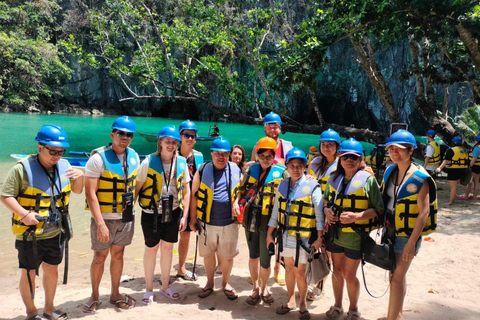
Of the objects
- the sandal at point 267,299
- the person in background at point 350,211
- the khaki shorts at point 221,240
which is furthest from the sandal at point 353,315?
the khaki shorts at point 221,240

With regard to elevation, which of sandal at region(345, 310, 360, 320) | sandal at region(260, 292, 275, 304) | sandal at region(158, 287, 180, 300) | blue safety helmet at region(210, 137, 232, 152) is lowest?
sandal at region(158, 287, 180, 300)

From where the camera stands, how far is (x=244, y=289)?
13.3 feet

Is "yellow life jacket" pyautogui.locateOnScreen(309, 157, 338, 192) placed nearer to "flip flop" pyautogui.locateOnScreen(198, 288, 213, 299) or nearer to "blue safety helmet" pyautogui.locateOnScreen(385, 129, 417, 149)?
"blue safety helmet" pyautogui.locateOnScreen(385, 129, 417, 149)

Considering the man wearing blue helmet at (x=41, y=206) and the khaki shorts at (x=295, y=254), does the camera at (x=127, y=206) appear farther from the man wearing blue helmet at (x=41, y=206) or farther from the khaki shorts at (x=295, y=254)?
the khaki shorts at (x=295, y=254)

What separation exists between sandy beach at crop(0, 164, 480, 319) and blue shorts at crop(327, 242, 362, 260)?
0.69 meters

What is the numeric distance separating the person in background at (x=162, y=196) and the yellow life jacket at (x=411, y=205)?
2.01 meters

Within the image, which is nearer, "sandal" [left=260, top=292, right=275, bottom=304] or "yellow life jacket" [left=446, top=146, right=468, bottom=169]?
A: "sandal" [left=260, top=292, right=275, bottom=304]

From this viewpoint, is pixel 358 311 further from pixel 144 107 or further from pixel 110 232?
pixel 144 107

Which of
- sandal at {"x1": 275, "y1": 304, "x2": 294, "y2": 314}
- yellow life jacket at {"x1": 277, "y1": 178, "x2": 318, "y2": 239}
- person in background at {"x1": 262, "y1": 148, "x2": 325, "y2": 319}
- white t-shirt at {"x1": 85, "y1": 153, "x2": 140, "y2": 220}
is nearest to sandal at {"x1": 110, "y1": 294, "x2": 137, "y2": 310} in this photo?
white t-shirt at {"x1": 85, "y1": 153, "x2": 140, "y2": 220}

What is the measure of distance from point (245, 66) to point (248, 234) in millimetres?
34814

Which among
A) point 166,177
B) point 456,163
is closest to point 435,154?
point 456,163

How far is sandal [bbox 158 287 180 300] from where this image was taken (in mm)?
3691

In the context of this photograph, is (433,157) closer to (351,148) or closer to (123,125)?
(351,148)

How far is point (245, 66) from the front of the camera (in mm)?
36875
